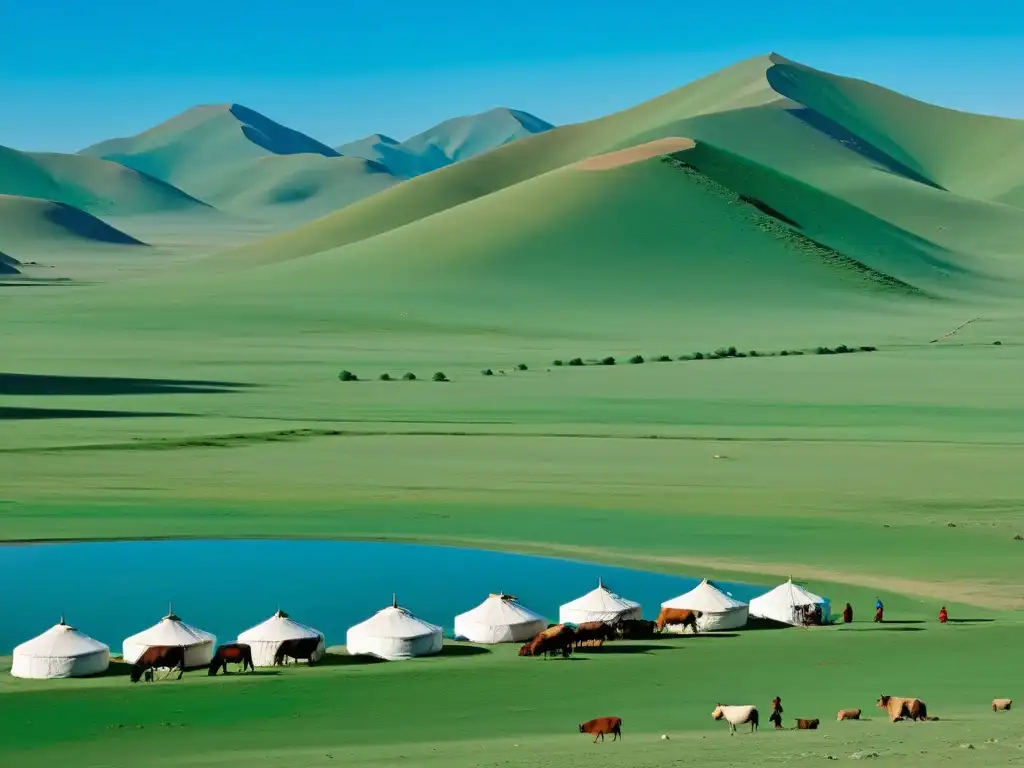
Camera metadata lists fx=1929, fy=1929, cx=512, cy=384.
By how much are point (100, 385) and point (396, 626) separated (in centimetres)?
6364

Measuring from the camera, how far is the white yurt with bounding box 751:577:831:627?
41.0m

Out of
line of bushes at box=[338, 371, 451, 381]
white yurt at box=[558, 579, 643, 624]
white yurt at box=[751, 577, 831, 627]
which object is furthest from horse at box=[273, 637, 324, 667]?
line of bushes at box=[338, 371, 451, 381]

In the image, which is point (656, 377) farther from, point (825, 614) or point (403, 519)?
point (825, 614)

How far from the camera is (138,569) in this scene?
158 feet

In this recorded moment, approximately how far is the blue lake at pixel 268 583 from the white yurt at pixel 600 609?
2111mm

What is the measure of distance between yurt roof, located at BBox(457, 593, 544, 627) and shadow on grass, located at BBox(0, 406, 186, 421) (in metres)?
45.2

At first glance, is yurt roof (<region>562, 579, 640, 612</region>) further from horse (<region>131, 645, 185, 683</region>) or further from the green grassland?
horse (<region>131, 645, 185, 683</region>)

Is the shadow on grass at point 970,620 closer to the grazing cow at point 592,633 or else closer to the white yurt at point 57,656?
the grazing cow at point 592,633

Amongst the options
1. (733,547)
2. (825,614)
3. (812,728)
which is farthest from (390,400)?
(812,728)

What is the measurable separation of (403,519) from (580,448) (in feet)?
58.7

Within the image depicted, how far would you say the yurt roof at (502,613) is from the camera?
39750 millimetres

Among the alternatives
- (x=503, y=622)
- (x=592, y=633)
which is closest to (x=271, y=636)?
(x=503, y=622)

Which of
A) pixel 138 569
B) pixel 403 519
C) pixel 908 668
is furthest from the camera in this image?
pixel 403 519

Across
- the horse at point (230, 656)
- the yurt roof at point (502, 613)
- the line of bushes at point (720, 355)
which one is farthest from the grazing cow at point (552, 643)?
the line of bushes at point (720, 355)
